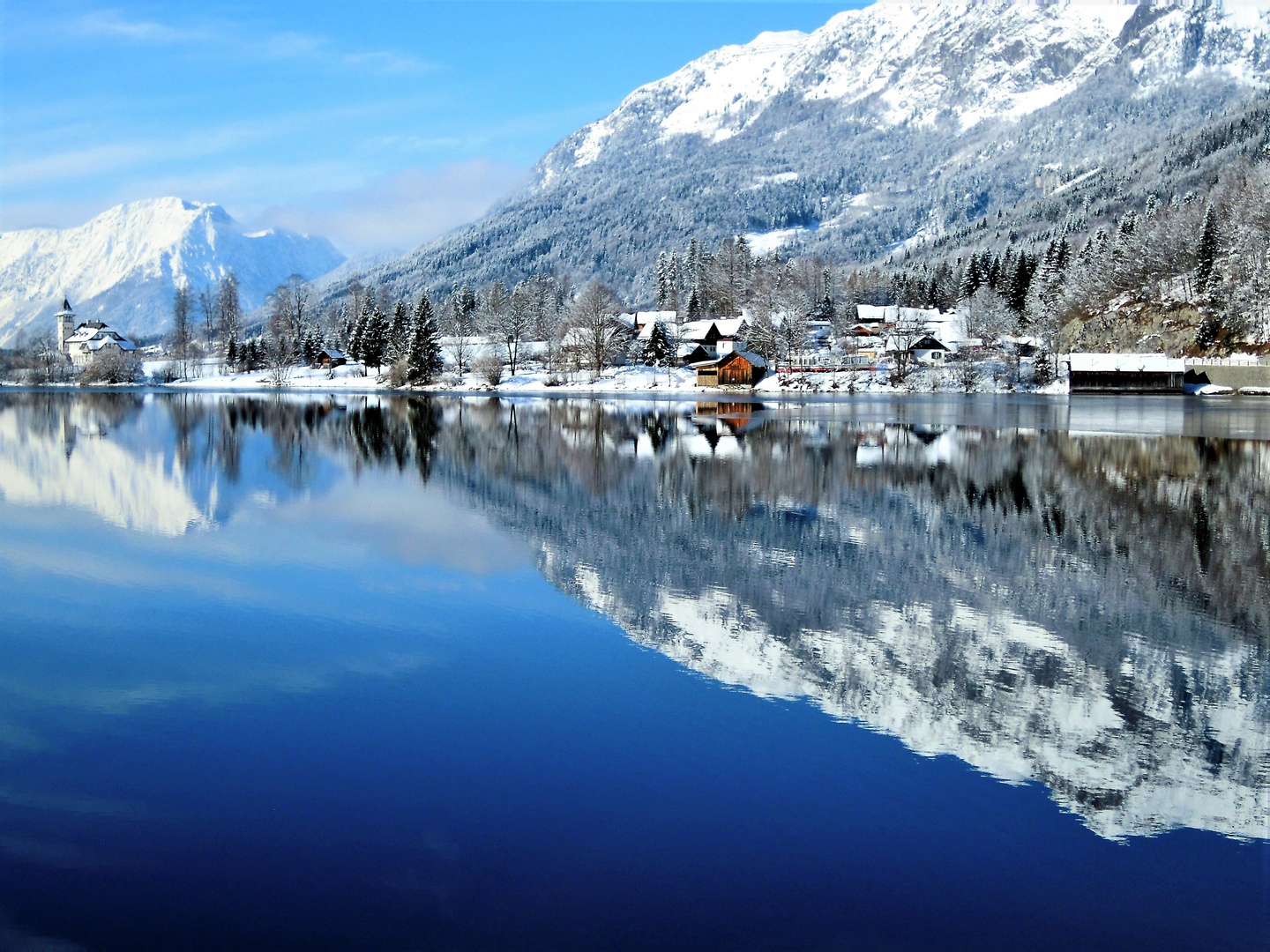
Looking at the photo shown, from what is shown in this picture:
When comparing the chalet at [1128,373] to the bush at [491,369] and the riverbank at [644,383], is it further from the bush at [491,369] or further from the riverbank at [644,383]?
the bush at [491,369]

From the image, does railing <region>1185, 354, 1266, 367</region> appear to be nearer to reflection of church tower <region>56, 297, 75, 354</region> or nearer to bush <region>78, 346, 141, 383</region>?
bush <region>78, 346, 141, 383</region>

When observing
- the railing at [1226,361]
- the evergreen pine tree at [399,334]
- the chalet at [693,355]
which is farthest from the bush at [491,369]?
the railing at [1226,361]

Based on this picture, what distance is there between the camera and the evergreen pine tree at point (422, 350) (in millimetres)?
90562

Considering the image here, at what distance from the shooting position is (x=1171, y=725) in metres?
9.00

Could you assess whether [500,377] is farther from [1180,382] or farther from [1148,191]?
[1148,191]

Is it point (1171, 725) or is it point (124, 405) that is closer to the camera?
point (1171, 725)

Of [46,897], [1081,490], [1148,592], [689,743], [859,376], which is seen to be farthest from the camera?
[859,376]

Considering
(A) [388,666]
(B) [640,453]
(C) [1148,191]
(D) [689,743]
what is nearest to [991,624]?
(D) [689,743]

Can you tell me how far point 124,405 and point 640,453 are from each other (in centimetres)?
4575

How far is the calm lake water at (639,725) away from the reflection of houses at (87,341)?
4459 inches

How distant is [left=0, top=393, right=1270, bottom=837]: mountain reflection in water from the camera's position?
8844 mm

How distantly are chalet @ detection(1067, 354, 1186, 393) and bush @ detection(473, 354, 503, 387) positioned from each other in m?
49.1

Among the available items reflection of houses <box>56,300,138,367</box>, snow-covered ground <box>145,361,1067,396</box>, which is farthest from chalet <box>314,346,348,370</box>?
reflection of houses <box>56,300,138,367</box>

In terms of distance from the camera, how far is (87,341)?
5448 inches
